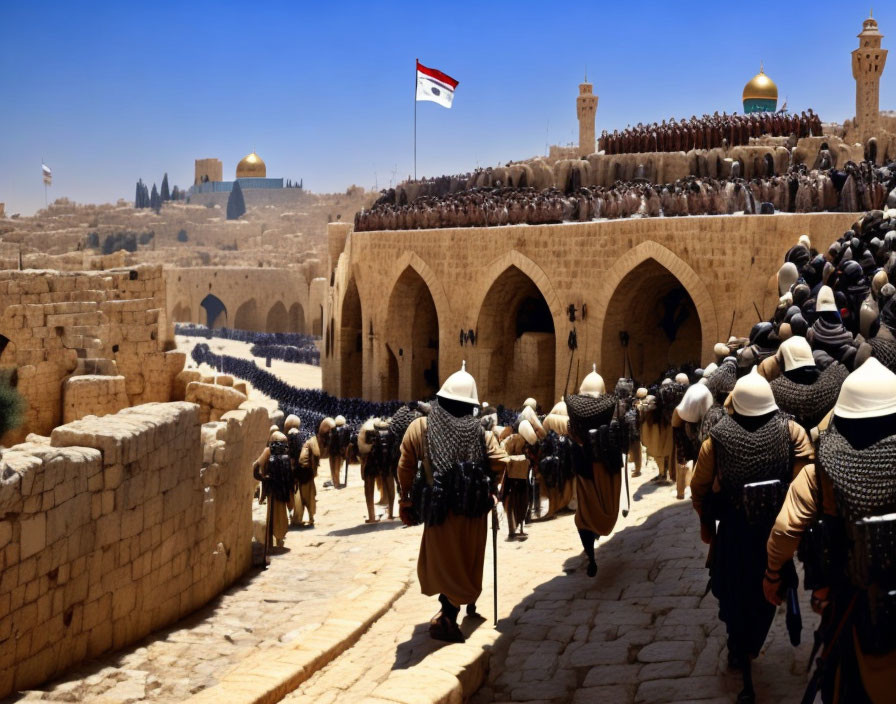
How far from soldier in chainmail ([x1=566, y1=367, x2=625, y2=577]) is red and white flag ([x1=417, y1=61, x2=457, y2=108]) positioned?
1832 cm

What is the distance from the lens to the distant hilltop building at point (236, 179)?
287 feet

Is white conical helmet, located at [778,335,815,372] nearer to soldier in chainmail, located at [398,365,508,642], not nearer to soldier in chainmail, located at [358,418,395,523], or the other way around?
soldier in chainmail, located at [398,365,508,642]

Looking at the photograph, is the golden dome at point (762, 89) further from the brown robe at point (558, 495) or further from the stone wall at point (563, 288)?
the brown robe at point (558, 495)

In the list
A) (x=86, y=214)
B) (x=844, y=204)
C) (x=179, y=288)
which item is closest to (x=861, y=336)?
(x=844, y=204)

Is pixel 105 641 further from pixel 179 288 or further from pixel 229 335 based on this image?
pixel 179 288

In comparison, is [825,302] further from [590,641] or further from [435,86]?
[435,86]

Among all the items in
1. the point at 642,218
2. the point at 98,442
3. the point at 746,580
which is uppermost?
the point at 642,218

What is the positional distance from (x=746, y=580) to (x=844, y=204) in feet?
39.6

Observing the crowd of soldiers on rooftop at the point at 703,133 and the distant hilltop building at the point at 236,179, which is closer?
the crowd of soldiers on rooftop at the point at 703,133

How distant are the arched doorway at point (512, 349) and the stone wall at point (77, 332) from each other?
943 centimetres

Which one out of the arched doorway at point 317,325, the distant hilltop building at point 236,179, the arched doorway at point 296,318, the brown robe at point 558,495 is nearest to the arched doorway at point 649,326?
the brown robe at point 558,495

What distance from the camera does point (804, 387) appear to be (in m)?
5.48

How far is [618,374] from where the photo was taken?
18.0 metres

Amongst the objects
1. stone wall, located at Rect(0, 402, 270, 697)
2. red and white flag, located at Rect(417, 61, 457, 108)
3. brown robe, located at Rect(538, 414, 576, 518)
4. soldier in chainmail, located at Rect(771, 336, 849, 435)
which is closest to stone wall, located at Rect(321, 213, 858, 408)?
red and white flag, located at Rect(417, 61, 457, 108)
